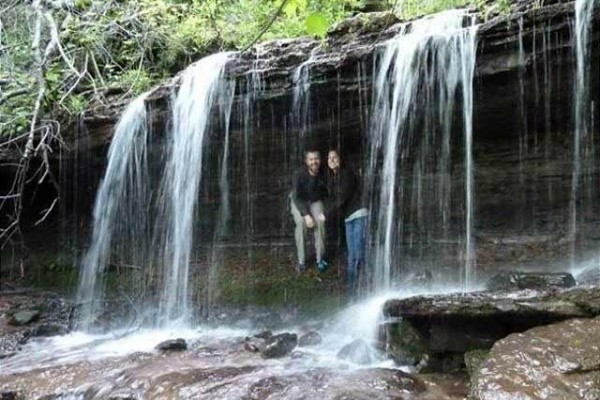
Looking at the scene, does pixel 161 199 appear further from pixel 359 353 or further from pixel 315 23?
pixel 315 23

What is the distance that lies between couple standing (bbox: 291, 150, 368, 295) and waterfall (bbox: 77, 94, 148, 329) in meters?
2.84

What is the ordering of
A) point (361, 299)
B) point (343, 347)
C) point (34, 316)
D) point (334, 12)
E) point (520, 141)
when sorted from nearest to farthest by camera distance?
point (343, 347), point (520, 141), point (361, 299), point (34, 316), point (334, 12)

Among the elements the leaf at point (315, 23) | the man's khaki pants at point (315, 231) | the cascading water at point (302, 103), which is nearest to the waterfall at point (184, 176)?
the cascading water at point (302, 103)

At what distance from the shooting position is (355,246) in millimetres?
7859

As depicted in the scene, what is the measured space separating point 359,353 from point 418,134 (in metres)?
3.18

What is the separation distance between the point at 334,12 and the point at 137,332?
6392mm

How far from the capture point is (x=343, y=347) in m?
6.22

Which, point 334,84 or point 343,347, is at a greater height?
point 334,84

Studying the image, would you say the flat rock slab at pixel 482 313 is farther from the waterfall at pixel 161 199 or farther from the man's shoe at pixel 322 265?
the waterfall at pixel 161 199

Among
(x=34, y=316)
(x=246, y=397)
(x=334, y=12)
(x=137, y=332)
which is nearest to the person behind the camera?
(x=246, y=397)

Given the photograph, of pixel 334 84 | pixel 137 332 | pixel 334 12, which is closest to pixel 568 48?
pixel 334 84

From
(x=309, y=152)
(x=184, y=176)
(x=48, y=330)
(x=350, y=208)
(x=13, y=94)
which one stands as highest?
(x=13, y=94)

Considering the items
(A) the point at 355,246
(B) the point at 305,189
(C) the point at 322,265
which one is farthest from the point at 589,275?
(B) the point at 305,189

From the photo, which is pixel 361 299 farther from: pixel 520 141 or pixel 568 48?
pixel 568 48
